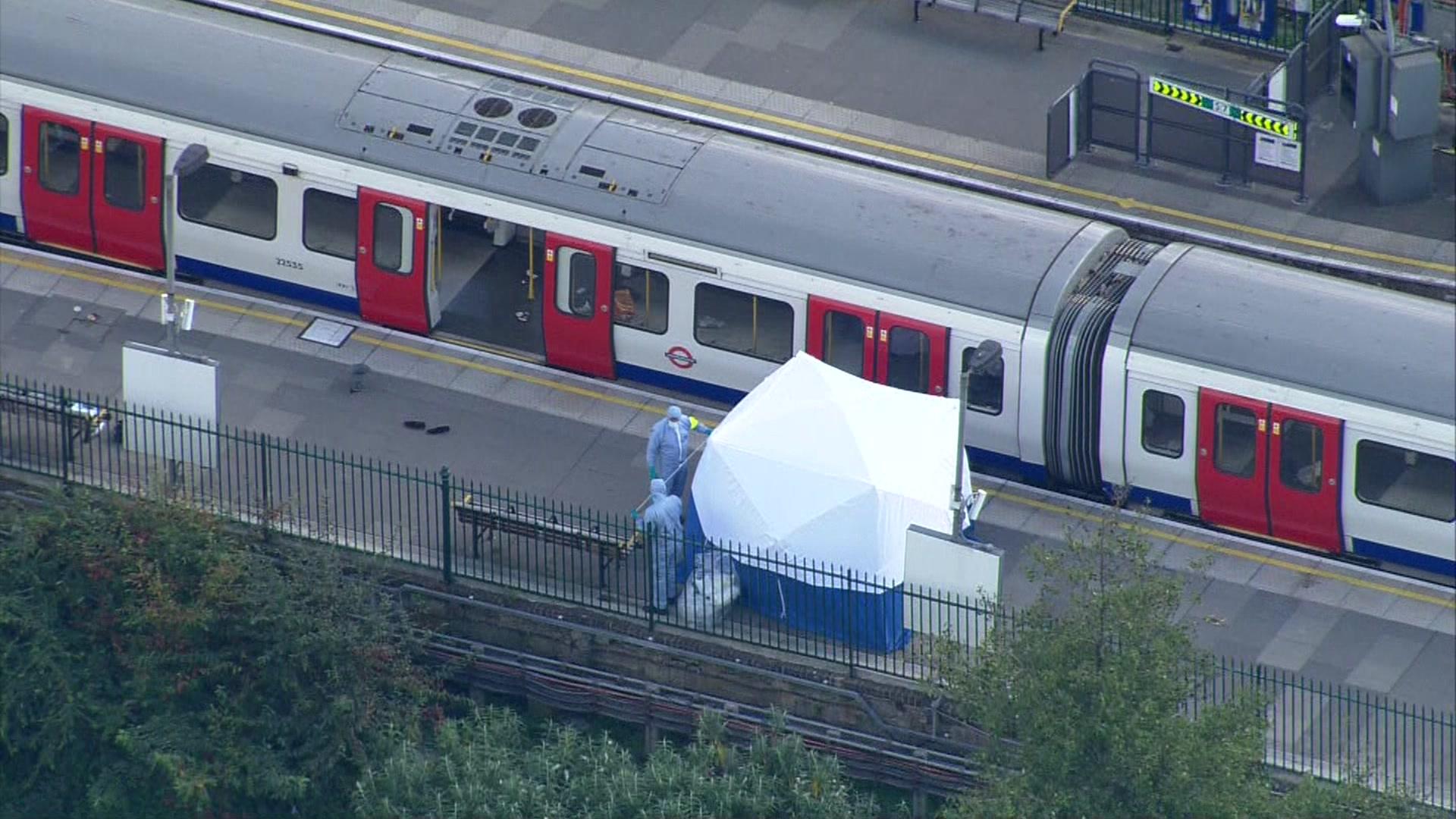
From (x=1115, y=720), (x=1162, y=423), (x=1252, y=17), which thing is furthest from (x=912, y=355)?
(x=1252, y=17)

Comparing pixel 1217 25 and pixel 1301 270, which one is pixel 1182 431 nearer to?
pixel 1301 270

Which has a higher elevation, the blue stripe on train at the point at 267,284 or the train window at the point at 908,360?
the train window at the point at 908,360

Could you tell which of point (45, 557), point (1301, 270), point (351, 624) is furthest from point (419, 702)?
point (1301, 270)

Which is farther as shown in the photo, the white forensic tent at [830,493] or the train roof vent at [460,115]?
the train roof vent at [460,115]

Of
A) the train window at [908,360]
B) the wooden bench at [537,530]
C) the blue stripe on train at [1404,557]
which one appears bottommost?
the blue stripe on train at [1404,557]

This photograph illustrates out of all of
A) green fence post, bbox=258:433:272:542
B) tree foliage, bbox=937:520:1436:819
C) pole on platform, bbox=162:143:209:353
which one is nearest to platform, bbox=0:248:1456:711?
green fence post, bbox=258:433:272:542

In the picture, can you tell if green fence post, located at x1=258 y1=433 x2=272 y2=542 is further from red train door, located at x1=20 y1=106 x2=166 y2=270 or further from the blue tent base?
red train door, located at x1=20 y1=106 x2=166 y2=270

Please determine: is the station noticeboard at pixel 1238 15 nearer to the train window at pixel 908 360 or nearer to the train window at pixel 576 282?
the train window at pixel 908 360

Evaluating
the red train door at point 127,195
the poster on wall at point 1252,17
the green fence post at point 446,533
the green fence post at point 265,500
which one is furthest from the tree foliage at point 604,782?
the poster on wall at point 1252,17

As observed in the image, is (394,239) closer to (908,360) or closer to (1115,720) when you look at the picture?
(908,360)
